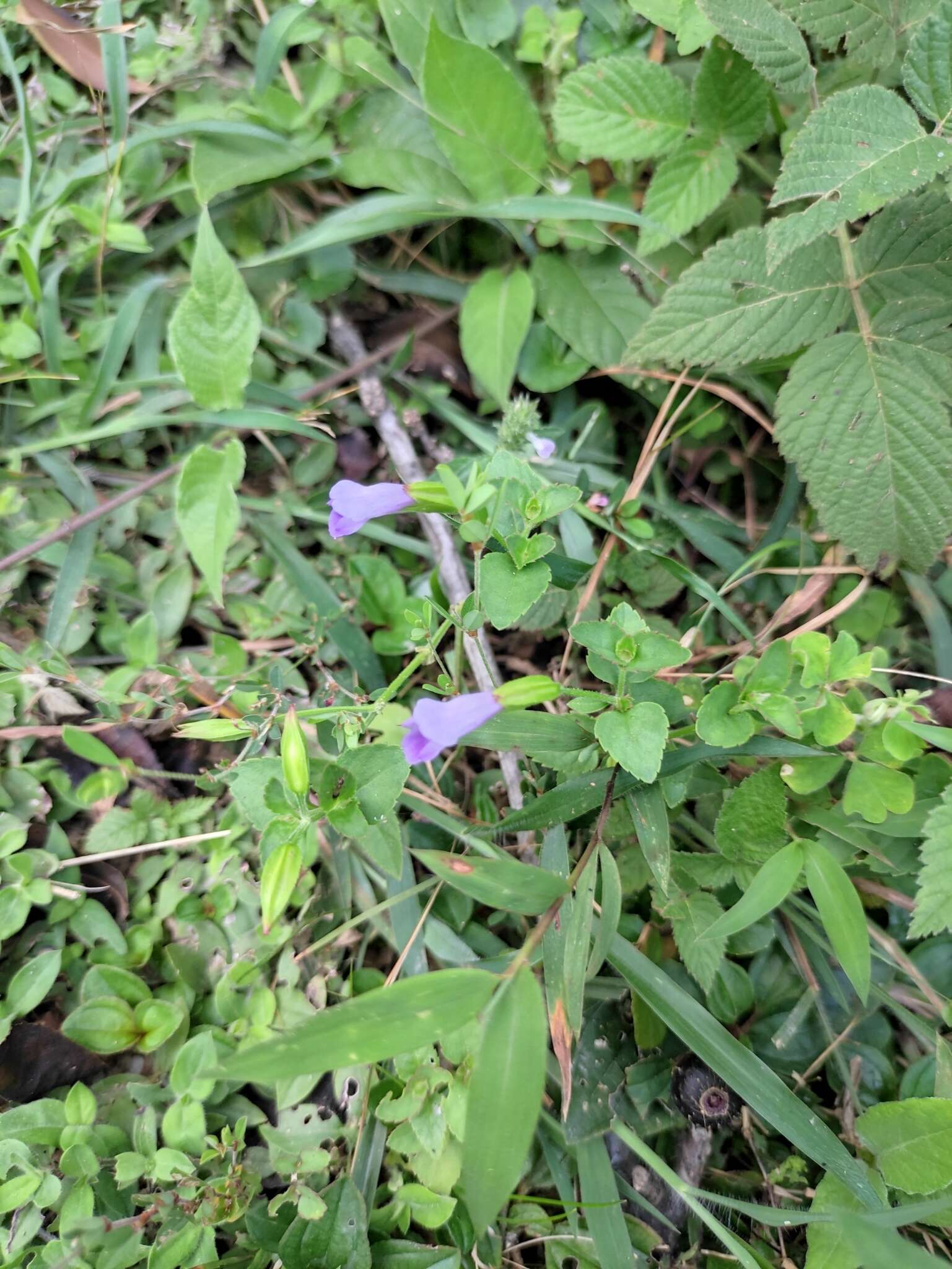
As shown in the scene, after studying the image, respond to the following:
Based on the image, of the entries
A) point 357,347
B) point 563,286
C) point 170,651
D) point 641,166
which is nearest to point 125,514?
point 170,651

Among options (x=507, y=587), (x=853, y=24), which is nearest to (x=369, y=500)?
(x=507, y=587)

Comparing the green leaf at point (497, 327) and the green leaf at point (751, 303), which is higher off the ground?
the green leaf at point (751, 303)

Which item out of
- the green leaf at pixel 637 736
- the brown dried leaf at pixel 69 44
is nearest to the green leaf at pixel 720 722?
the green leaf at pixel 637 736

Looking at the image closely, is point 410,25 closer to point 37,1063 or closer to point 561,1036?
point 561,1036

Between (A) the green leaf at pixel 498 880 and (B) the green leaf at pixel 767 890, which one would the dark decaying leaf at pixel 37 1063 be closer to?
(A) the green leaf at pixel 498 880

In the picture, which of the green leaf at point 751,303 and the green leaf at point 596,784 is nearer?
the green leaf at point 596,784

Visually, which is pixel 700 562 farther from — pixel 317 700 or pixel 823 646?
pixel 317 700
